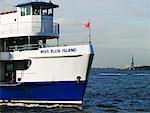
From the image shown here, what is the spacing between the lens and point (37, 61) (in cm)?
2291

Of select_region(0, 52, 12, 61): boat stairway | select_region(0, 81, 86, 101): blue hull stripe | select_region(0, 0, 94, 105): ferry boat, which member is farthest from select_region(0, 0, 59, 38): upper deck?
select_region(0, 81, 86, 101): blue hull stripe

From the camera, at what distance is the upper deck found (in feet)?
80.0

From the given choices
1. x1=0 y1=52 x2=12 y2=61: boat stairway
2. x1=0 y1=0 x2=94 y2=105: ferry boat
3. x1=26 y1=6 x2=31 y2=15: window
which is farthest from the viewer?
x1=26 y1=6 x2=31 y2=15: window

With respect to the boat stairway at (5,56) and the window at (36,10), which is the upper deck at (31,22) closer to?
the window at (36,10)

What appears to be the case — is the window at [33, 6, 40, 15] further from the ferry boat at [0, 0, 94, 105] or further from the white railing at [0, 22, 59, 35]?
the white railing at [0, 22, 59, 35]

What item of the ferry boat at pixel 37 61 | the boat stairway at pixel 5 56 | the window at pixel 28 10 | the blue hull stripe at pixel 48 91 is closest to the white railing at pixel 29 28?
the ferry boat at pixel 37 61

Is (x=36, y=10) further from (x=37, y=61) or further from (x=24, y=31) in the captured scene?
(x=37, y=61)

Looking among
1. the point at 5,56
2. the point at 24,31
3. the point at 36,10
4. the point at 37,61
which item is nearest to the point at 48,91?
the point at 37,61

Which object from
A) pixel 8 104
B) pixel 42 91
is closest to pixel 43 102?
pixel 42 91

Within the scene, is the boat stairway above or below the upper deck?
below

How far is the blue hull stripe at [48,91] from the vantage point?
22469 mm

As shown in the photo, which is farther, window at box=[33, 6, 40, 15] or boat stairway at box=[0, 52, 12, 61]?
window at box=[33, 6, 40, 15]

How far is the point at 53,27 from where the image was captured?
985 inches

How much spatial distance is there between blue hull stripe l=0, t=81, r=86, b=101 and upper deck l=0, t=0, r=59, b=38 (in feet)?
10.4
